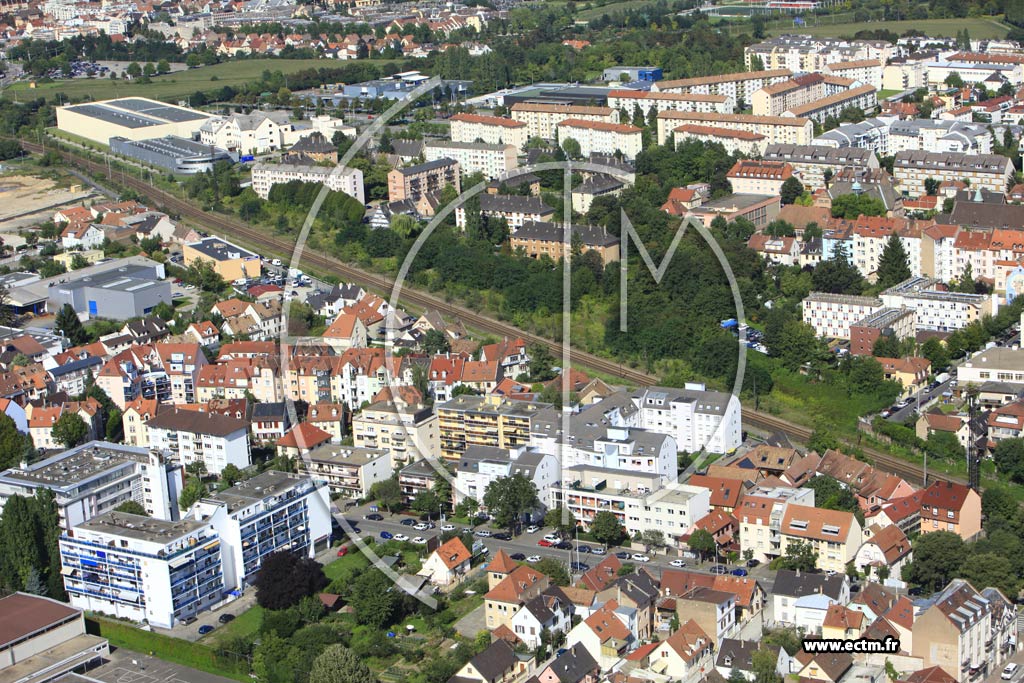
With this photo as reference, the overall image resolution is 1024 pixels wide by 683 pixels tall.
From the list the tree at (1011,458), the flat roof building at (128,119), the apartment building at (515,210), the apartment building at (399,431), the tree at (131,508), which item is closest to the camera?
the tree at (131,508)

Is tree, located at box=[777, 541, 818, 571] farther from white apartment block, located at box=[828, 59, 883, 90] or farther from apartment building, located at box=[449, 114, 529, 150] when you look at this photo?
white apartment block, located at box=[828, 59, 883, 90]

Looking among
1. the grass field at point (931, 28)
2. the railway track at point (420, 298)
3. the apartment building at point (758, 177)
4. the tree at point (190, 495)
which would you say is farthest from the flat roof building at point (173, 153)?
the grass field at point (931, 28)

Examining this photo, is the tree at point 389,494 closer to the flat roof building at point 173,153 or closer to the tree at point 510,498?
the tree at point 510,498

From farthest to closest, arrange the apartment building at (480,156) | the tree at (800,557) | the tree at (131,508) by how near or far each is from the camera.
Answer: the apartment building at (480,156)
the tree at (131,508)
the tree at (800,557)

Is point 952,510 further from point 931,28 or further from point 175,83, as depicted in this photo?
point 175,83

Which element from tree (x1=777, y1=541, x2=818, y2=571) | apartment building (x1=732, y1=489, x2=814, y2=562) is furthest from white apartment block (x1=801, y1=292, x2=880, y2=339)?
tree (x1=777, y1=541, x2=818, y2=571)

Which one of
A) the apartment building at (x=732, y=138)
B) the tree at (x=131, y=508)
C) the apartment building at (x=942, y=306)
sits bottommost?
the tree at (x=131, y=508)

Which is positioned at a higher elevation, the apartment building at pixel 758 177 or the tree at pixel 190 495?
the apartment building at pixel 758 177

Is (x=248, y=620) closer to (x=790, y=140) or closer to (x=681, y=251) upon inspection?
(x=681, y=251)

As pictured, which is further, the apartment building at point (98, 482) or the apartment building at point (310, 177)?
the apartment building at point (310, 177)
